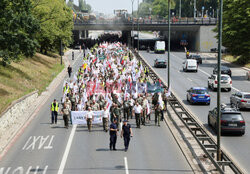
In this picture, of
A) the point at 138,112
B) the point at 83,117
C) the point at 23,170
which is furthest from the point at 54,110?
the point at 23,170

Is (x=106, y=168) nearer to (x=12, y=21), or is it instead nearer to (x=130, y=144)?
(x=130, y=144)

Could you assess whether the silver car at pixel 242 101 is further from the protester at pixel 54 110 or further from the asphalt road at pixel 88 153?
the protester at pixel 54 110

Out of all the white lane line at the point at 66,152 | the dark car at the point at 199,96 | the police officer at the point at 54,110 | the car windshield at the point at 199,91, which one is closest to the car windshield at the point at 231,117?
the white lane line at the point at 66,152

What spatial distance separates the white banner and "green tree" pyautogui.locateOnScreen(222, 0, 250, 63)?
46345 millimetres

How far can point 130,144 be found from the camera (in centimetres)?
2517

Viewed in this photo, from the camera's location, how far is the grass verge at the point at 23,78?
1510 inches

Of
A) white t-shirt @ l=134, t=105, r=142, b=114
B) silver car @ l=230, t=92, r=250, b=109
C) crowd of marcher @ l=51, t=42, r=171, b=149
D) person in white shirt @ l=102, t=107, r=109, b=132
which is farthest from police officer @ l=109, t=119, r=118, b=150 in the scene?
silver car @ l=230, t=92, r=250, b=109

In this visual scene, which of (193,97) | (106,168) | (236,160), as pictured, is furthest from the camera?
(193,97)

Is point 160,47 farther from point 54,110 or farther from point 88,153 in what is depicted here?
point 88,153

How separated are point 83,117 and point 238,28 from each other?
49.5 m

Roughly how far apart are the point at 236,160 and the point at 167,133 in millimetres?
6684

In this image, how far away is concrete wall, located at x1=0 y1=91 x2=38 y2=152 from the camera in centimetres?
2761

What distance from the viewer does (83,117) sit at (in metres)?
29.5

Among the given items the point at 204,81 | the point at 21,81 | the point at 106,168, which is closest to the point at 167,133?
the point at 106,168
